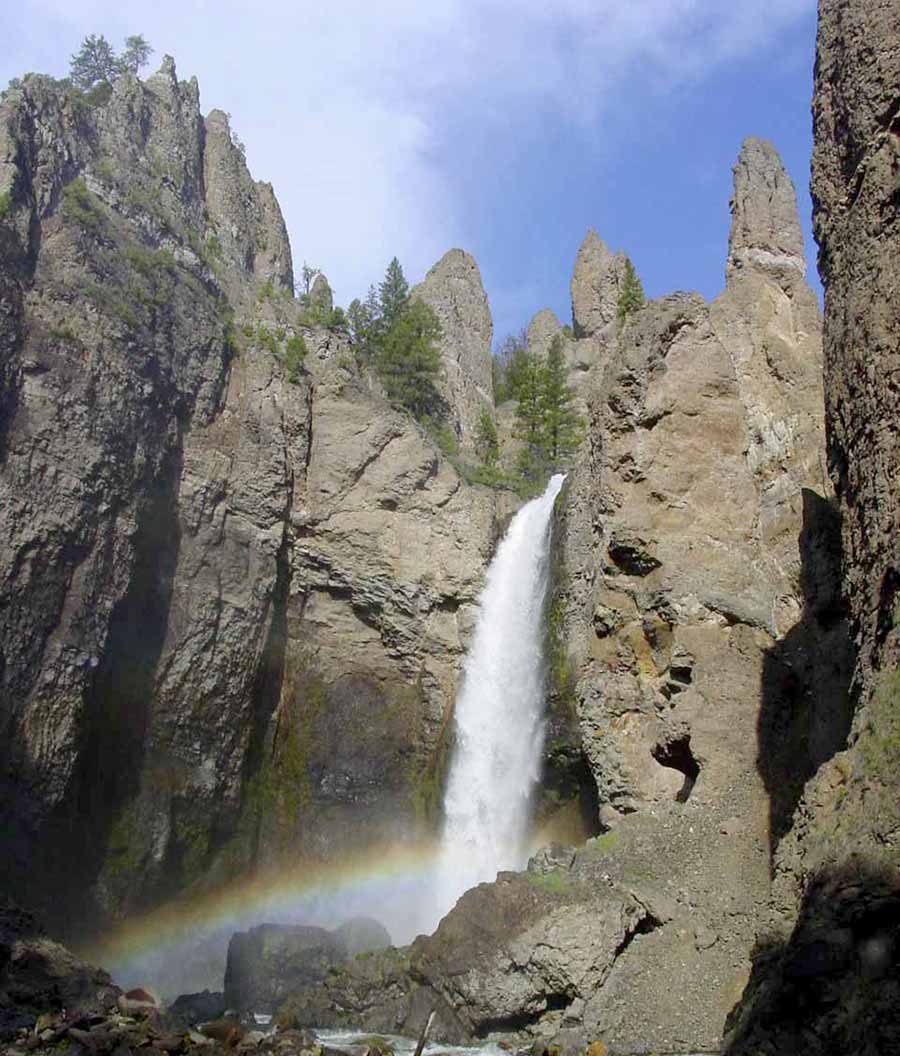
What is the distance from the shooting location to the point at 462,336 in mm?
56188

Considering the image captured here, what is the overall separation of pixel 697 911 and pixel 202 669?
15.1 m

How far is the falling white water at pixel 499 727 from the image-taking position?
26547 millimetres

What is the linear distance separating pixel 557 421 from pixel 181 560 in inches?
936

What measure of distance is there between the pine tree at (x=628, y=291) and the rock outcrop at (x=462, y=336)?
7331 millimetres

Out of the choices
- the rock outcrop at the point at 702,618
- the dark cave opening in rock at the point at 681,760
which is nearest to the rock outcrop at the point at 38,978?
the rock outcrop at the point at 702,618

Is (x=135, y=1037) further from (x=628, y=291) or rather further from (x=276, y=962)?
(x=628, y=291)

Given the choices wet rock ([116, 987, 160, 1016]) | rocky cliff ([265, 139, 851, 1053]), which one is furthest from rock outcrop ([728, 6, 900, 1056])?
wet rock ([116, 987, 160, 1016])

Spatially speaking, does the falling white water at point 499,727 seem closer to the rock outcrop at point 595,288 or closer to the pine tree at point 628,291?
the pine tree at point 628,291

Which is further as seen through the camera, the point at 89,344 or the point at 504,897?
the point at 89,344

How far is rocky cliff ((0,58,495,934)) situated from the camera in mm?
24797

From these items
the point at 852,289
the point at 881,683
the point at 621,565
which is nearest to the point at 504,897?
the point at 621,565

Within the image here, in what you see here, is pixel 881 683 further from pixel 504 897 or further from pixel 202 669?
pixel 202 669

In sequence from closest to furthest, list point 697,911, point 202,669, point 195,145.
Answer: point 697,911, point 202,669, point 195,145

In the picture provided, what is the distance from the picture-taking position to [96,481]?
26156mm
